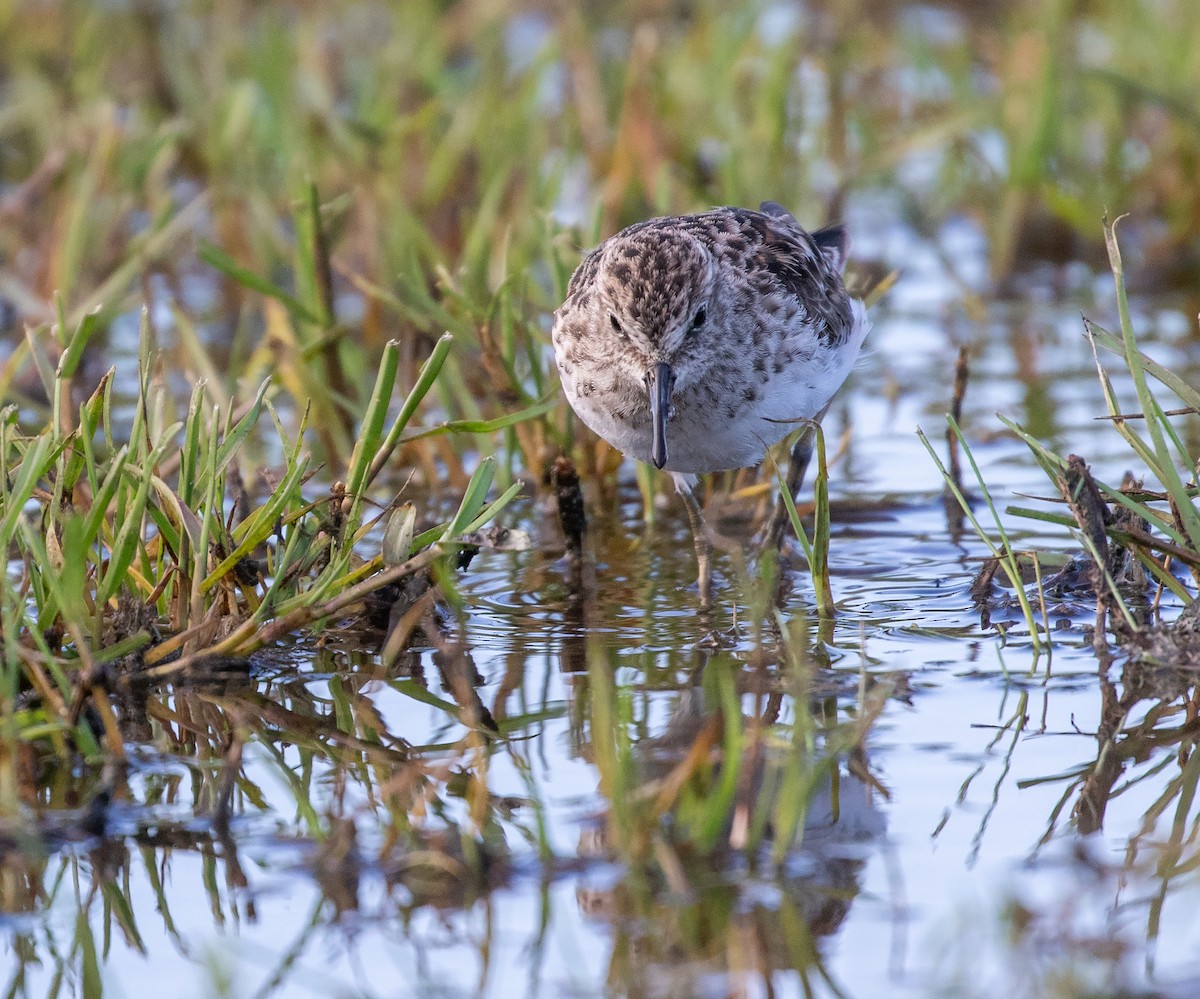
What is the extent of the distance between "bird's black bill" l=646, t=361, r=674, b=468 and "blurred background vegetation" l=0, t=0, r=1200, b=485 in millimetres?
1228

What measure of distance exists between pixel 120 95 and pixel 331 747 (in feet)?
23.0

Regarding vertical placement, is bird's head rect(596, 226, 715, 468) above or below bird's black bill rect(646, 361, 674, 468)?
above

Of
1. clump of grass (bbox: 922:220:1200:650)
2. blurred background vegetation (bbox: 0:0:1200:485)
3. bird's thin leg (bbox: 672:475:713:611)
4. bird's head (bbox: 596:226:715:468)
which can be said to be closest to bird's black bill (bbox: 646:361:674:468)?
bird's head (bbox: 596:226:715:468)

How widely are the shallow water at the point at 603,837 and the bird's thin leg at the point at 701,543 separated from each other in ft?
0.27

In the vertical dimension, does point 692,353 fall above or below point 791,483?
above

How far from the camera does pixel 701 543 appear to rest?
5348 mm

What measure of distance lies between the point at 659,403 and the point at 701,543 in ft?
2.37

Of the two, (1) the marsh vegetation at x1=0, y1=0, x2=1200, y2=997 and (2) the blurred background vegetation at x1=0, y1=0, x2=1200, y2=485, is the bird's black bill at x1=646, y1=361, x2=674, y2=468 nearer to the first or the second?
(1) the marsh vegetation at x1=0, y1=0, x2=1200, y2=997

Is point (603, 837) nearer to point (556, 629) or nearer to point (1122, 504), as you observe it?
point (556, 629)

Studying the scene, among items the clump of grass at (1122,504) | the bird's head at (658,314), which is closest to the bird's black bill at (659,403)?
the bird's head at (658,314)

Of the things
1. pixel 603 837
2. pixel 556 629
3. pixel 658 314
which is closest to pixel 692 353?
pixel 658 314

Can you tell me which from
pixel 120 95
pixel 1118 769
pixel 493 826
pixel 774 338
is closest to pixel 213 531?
pixel 493 826

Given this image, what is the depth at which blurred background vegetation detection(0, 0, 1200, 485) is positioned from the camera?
23.7 feet

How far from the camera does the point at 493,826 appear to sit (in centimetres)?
361
